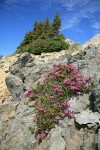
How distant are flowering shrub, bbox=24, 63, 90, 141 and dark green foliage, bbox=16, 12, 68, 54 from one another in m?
23.4

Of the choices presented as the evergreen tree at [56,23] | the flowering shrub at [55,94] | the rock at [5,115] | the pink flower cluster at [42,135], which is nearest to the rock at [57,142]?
the pink flower cluster at [42,135]

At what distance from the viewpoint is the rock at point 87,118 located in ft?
41.8

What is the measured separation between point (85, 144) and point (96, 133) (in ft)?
2.66

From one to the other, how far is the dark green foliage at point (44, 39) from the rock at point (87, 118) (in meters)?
28.1

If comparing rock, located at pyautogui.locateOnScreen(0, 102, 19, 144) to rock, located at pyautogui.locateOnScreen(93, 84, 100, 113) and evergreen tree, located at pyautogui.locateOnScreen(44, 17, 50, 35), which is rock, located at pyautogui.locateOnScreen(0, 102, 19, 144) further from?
evergreen tree, located at pyautogui.locateOnScreen(44, 17, 50, 35)

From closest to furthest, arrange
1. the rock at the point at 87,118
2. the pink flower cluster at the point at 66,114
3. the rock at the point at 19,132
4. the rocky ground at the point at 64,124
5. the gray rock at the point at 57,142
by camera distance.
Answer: the rocky ground at the point at 64,124 → the rock at the point at 87,118 → the gray rock at the point at 57,142 → the rock at the point at 19,132 → the pink flower cluster at the point at 66,114

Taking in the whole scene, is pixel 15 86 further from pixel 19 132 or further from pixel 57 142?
pixel 57 142

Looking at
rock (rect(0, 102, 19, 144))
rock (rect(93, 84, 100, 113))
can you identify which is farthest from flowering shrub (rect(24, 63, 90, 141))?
rock (rect(93, 84, 100, 113))

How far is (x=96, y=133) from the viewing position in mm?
12188

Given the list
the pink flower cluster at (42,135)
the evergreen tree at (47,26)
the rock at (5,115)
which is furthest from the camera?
the evergreen tree at (47,26)

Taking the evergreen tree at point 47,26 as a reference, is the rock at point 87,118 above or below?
below

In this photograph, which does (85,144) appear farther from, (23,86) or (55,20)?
(55,20)

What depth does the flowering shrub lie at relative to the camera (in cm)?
1455

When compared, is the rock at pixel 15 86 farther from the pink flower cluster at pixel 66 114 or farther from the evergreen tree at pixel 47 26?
the evergreen tree at pixel 47 26
